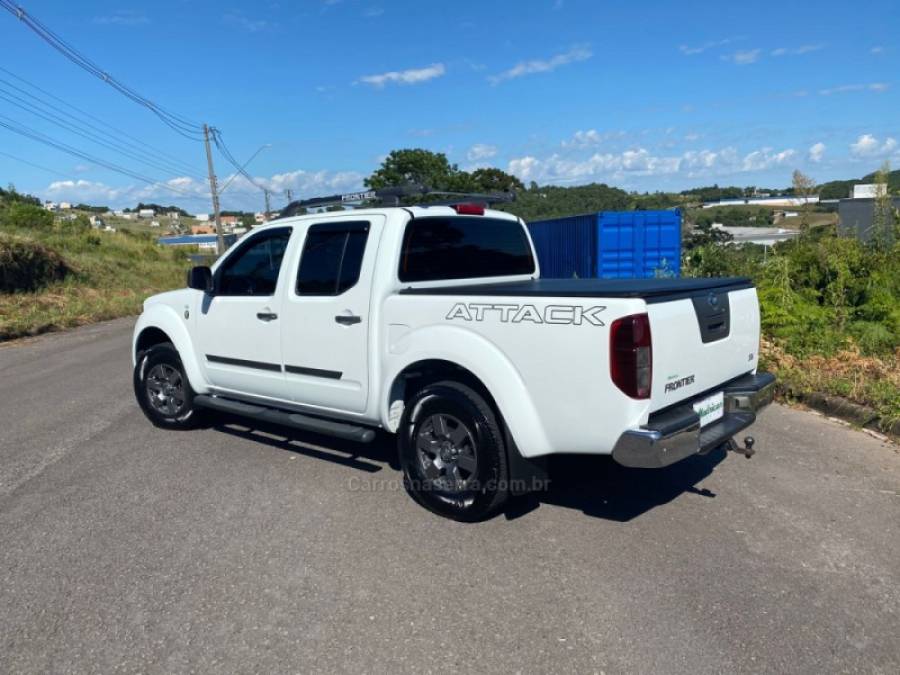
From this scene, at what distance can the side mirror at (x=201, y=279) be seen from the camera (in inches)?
224

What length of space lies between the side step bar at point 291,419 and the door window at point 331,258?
0.95m

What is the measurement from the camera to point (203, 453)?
5.75 m

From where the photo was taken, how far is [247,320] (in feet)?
17.9

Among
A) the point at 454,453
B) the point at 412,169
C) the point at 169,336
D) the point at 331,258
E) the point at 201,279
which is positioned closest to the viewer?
the point at 454,453

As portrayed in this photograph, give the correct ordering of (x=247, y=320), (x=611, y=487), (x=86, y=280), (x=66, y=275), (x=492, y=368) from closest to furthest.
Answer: (x=492, y=368), (x=611, y=487), (x=247, y=320), (x=66, y=275), (x=86, y=280)

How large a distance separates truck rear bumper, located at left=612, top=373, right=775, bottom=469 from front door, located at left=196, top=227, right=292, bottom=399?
9.52 ft

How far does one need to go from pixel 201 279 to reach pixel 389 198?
1.82 meters

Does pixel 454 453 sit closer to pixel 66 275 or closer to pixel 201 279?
pixel 201 279

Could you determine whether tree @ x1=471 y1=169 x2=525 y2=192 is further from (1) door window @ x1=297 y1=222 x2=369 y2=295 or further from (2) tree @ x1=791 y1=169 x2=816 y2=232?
(1) door window @ x1=297 y1=222 x2=369 y2=295

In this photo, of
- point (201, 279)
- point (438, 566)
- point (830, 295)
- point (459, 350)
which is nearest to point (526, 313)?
point (459, 350)

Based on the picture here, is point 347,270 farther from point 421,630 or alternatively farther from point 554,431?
point 421,630

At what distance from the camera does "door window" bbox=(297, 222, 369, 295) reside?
4750mm

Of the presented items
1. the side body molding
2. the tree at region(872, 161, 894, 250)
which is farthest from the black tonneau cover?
the tree at region(872, 161, 894, 250)

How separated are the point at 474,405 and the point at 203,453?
2.92 meters
